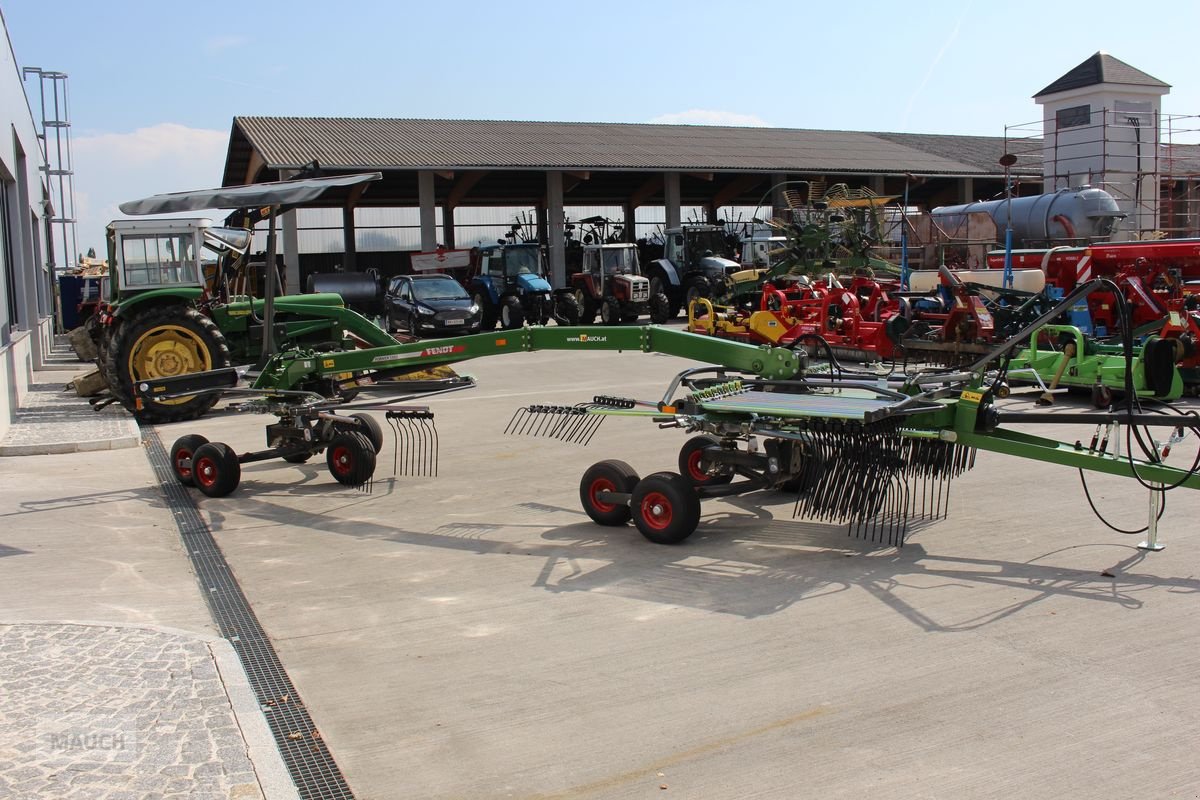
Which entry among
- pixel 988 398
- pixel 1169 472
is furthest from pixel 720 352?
pixel 1169 472

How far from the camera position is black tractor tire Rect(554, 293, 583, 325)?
25484 mm

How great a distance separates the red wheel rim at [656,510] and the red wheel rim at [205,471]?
3.53 m

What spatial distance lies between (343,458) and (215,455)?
0.93 meters

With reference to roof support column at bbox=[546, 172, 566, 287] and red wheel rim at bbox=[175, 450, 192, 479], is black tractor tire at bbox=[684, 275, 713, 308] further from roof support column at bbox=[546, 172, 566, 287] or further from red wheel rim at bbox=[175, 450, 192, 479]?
red wheel rim at bbox=[175, 450, 192, 479]

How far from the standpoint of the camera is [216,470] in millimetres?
8062

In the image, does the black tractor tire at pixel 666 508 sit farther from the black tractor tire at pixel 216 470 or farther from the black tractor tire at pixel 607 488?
the black tractor tire at pixel 216 470

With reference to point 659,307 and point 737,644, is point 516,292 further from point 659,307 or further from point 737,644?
point 737,644

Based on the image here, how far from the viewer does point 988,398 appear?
19.4 ft

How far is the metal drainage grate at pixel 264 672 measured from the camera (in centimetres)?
368

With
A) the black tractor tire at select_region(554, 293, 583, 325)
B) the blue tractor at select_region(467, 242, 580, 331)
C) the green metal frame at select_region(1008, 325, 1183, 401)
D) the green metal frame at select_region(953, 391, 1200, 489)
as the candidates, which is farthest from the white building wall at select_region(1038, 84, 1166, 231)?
the green metal frame at select_region(953, 391, 1200, 489)

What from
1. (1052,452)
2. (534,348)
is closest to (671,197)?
(534,348)

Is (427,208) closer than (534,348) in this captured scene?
No

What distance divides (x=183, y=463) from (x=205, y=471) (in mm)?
300

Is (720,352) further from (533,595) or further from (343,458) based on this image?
(343,458)
